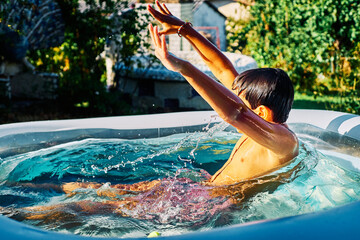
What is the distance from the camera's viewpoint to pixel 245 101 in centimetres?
210

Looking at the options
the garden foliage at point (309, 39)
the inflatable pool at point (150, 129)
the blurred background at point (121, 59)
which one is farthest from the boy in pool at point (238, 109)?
the garden foliage at point (309, 39)

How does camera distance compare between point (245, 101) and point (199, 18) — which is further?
point (199, 18)

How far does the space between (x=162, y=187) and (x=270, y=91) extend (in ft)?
2.71

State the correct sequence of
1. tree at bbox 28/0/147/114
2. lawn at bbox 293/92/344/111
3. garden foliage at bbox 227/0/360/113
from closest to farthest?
1. tree at bbox 28/0/147/114
2. lawn at bbox 293/92/344/111
3. garden foliage at bbox 227/0/360/113

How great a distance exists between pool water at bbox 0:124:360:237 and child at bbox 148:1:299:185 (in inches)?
5.6

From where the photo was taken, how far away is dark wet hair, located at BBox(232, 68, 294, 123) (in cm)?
202

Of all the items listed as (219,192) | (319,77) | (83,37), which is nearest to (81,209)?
(219,192)

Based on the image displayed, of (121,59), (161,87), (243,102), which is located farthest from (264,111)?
(121,59)

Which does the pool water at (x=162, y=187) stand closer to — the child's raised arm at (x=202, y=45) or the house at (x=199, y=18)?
the child's raised arm at (x=202, y=45)

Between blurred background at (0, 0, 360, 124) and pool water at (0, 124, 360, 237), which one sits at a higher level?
blurred background at (0, 0, 360, 124)

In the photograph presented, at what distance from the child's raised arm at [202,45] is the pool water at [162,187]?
54 cm

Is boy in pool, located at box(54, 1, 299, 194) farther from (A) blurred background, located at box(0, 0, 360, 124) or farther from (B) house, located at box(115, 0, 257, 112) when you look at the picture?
(B) house, located at box(115, 0, 257, 112)

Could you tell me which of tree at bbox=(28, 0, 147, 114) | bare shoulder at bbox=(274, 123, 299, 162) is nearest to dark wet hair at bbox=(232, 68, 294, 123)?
Answer: bare shoulder at bbox=(274, 123, 299, 162)

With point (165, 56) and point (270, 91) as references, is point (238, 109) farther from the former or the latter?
point (270, 91)
